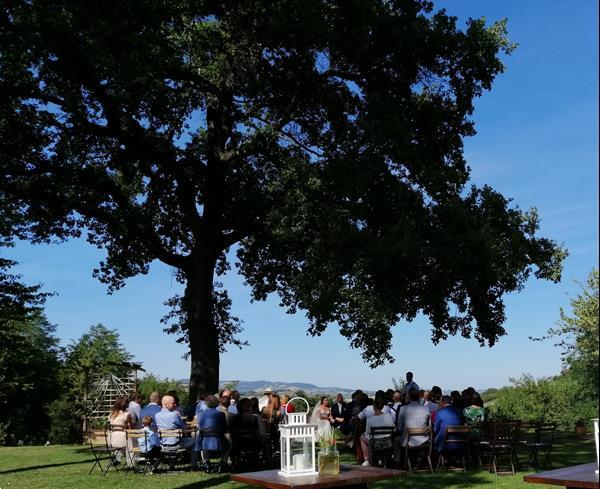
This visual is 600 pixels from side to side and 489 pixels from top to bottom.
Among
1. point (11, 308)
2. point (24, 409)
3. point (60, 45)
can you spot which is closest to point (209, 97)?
point (60, 45)

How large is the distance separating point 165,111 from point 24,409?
50.7 feet

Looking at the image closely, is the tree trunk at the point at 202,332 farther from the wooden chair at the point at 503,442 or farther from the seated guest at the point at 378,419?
the wooden chair at the point at 503,442

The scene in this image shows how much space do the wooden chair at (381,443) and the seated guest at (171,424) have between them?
11.3 ft

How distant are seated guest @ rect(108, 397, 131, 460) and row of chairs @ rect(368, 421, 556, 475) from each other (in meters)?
4.87

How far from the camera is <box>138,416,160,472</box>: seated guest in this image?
13031 millimetres

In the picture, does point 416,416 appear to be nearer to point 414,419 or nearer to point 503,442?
point 414,419

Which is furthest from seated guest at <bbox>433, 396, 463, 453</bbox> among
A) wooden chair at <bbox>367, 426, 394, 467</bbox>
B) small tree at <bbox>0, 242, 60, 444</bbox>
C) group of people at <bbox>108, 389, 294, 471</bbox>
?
small tree at <bbox>0, 242, 60, 444</bbox>

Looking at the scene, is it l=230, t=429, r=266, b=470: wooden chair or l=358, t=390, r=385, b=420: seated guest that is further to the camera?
l=230, t=429, r=266, b=470: wooden chair

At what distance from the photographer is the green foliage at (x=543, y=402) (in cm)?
2303

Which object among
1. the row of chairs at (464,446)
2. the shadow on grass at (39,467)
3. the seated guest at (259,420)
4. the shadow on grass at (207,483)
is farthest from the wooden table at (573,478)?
the shadow on grass at (39,467)

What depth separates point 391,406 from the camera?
14727 millimetres

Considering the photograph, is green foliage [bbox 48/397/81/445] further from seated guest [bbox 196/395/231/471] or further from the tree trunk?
seated guest [bbox 196/395/231/471]

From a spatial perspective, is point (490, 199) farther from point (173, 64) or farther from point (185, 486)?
point (185, 486)

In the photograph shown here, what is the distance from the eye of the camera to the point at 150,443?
1308 centimetres
